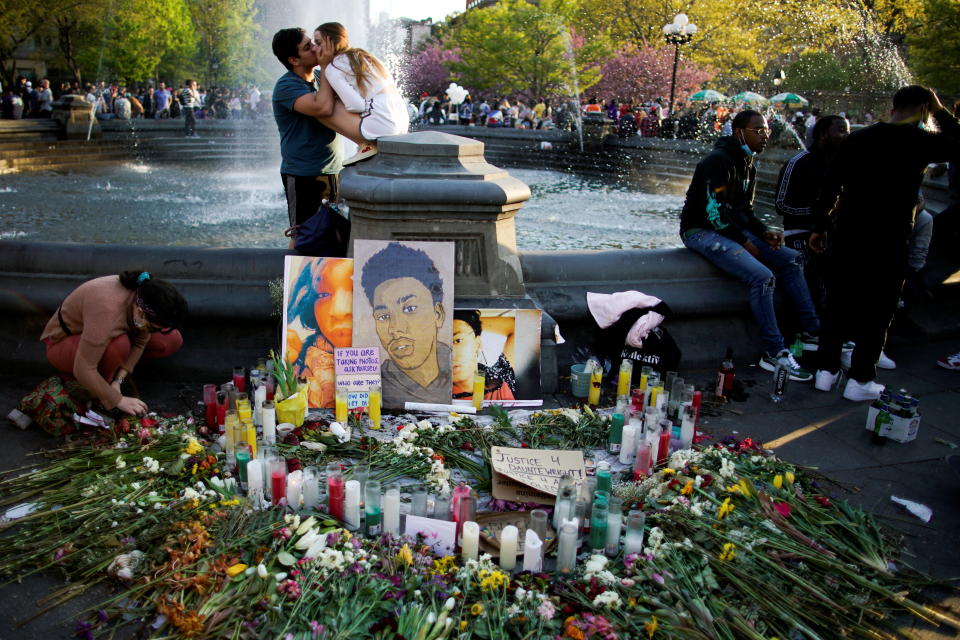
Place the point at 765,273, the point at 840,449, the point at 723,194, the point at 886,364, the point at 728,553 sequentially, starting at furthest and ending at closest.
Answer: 1. the point at 886,364
2. the point at 723,194
3. the point at 765,273
4. the point at 840,449
5. the point at 728,553

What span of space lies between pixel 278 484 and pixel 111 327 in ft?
4.75

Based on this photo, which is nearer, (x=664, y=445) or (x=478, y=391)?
(x=664, y=445)

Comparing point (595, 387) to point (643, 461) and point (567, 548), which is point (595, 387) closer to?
point (643, 461)

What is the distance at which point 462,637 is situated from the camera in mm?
2820

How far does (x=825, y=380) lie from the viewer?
218 inches

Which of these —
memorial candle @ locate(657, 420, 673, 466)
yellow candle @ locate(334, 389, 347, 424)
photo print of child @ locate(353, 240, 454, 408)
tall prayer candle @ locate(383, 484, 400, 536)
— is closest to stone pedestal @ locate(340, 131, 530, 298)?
photo print of child @ locate(353, 240, 454, 408)

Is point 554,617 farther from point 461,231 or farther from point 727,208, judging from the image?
point 727,208

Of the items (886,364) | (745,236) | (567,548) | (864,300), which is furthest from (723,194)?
(567,548)

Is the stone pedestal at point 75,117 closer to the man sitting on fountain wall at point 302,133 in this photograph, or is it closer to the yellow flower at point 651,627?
the man sitting on fountain wall at point 302,133

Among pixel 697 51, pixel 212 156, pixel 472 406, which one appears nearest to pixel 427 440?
pixel 472 406

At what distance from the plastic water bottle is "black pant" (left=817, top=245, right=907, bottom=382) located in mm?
473

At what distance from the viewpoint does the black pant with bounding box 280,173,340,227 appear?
5.55 metres

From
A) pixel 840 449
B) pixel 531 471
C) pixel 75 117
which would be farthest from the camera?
pixel 75 117

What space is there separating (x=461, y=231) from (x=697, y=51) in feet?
123
